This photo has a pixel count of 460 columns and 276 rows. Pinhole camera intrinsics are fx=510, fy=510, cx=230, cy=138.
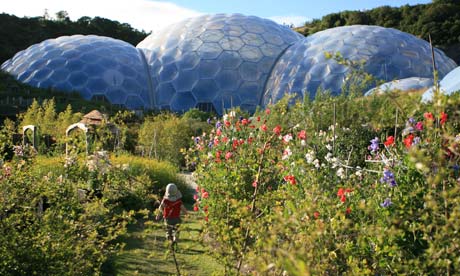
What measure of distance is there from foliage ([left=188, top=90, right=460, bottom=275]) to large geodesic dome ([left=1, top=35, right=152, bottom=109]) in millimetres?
16557

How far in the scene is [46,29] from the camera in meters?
35.2

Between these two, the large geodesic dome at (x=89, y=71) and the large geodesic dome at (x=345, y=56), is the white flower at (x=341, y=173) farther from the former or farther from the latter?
the large geodesic dome at (x=89, y=71)

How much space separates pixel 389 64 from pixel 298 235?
63.6 ft

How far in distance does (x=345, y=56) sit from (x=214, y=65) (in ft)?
18.1

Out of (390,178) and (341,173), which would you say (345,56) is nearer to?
(341,173)

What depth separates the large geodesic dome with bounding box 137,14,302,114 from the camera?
21656 millimetres

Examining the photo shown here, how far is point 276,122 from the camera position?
8344mm

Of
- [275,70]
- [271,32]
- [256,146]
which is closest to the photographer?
[256,146]

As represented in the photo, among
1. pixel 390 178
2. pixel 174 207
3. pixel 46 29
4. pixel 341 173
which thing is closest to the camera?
pixel 390 178

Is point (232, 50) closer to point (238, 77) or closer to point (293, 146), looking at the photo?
point (238, 77)

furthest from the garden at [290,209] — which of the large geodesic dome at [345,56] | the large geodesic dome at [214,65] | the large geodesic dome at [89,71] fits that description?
the large geodesic dome at [89,71]

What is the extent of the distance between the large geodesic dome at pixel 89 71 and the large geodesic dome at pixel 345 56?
19.1ft

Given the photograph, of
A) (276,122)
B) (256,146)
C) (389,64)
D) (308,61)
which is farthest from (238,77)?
(256,146)

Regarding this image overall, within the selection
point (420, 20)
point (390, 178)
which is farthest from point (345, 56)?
point (390, 178)
